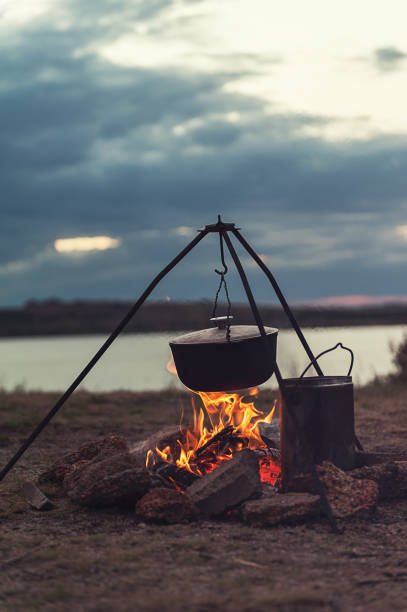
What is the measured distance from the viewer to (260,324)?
5363mm

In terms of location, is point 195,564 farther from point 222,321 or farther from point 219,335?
point 222,321

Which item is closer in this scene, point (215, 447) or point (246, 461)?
point (246, 461)

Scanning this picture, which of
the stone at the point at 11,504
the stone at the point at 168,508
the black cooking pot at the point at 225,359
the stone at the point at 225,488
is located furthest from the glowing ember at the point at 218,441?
the stone at the point at 11,504

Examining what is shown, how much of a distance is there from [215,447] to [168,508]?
1.08 metres

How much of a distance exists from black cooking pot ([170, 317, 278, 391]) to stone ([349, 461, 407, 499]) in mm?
1184

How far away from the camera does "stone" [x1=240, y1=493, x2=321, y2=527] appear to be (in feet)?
16.5

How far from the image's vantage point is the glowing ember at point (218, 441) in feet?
19.9

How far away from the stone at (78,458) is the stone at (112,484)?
27.7 inches

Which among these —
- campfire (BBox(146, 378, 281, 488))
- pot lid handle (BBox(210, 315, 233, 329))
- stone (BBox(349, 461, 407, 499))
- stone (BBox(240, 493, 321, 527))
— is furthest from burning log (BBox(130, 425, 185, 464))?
stone (BBox(349, 461, 407, 499))

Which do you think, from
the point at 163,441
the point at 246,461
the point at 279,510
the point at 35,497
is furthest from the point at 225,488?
the point at 35,497

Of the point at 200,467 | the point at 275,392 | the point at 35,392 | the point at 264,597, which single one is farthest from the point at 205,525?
the point at 35,392

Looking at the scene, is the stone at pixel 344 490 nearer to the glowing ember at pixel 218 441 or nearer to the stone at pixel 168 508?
the glowing ember at pixel 218 441

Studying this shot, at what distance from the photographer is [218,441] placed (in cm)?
611

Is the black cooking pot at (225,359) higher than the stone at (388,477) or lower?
higher
